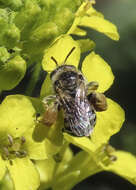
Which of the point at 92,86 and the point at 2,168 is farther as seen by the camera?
the point at 92,86

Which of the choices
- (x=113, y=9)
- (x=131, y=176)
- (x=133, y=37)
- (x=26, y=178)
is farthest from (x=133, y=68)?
(x=26, y=178)

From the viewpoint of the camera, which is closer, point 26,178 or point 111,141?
point 26,178

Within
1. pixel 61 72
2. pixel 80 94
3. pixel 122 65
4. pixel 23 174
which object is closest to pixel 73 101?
pixel 80 94

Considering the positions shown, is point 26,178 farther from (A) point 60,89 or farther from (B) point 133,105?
(B) point 133,105

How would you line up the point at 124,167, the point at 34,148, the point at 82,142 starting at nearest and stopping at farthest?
the point at 34,148 → the point at 82,142 → the point at 124,167

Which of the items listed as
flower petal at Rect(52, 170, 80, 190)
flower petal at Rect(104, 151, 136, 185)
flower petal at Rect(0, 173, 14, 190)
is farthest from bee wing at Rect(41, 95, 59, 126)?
flower petal at Rect(104, 151, 136, 185)

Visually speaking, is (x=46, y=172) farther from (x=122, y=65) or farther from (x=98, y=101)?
(x=122, y=65)

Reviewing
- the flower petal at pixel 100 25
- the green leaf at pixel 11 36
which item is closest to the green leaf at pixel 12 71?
the green leaf at pixel 11 36
